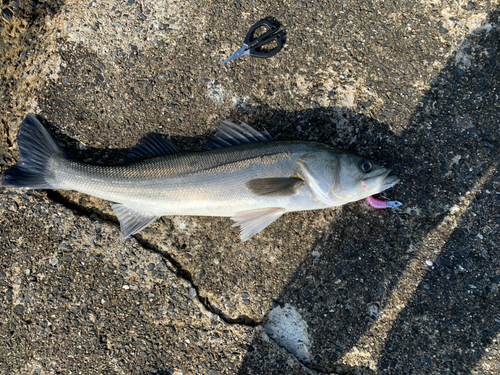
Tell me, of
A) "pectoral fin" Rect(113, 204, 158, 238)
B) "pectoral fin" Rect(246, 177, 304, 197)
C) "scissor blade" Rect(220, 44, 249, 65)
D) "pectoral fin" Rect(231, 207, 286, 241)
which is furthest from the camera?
"scissor blade" Rect(220, 44, 249, 65)

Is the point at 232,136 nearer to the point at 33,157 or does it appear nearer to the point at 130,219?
the point at 130,219

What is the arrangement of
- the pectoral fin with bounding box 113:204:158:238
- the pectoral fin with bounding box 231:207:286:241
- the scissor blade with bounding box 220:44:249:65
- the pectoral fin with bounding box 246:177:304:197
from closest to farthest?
the pectoral fin with bounding box 246:177:304:197
the pectoral fin with bounding box 231:207:286:241
the pectoral fin with bounding box 113:204:158:238
the scissor blade with bounding box 220:44:249:65

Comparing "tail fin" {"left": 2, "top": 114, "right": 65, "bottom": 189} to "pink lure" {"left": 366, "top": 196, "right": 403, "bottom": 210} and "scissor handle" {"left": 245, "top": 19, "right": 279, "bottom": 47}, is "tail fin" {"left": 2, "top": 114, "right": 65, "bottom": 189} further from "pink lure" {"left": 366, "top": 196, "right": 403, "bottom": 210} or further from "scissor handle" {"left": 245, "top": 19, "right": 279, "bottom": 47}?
"pink lure" {"left": 366, "top": 196, "right": 403, "bottom": 210}

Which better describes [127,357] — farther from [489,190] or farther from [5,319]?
[489,190]

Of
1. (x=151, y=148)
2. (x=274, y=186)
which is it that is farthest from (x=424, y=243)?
(x=151, y=148)

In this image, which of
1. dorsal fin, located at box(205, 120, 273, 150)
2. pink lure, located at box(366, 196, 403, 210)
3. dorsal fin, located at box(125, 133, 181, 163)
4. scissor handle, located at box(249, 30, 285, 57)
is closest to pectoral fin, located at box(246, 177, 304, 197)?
dorsal fin, located at box(205, 120, 273, 150)

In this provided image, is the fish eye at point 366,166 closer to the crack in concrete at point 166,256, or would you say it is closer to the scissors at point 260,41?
the scissors at point 260,41

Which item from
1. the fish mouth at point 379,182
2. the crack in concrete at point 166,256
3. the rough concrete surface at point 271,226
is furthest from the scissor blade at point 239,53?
the crack in concrete at point 166,256
